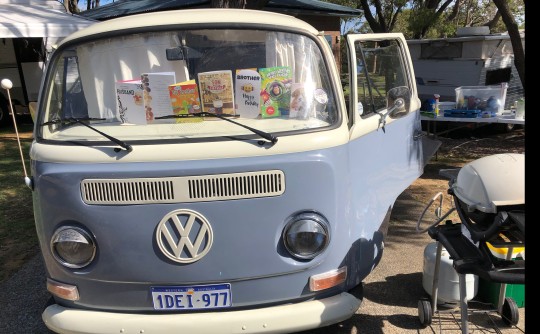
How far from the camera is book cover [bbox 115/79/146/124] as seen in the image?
116 inches

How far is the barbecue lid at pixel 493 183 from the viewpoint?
2.27 meters

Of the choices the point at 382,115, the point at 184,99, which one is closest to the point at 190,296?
the point at 184,99

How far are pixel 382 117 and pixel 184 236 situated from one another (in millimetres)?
1599

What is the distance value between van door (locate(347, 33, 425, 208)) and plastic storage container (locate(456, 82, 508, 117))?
3.77 metres

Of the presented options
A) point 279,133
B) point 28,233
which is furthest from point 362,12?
point 279,133

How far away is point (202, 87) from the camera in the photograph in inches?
116

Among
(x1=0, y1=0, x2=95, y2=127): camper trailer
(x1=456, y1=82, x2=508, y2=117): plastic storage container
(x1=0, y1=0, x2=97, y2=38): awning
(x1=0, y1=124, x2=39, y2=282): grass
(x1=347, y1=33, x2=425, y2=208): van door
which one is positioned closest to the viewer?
(x1=347, y1=33, x2=425, y2=208): van door

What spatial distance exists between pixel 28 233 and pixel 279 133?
13.2 feet

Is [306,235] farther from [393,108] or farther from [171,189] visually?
[393,108]

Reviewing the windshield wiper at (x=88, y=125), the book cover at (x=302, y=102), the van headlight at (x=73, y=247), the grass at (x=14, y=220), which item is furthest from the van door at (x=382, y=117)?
the grass at (x=14, y=220)

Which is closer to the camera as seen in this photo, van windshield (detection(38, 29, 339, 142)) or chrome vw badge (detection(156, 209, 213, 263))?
chrome vw badge (detection(156, 209, 213, 263))

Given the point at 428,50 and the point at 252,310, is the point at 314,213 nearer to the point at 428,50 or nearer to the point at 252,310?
the point at 252,310

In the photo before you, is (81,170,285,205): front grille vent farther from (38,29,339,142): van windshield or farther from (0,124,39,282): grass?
(0,124,39,282): grass

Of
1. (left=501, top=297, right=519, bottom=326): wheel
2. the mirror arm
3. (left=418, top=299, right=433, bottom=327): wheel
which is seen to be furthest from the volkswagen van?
(left=501, top=297, right=519, bottom=326): wheel
